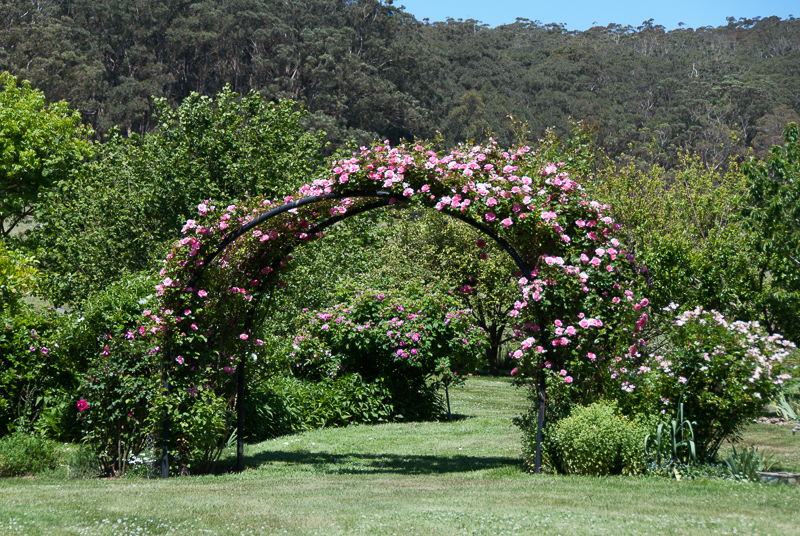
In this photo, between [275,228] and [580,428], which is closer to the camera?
[580,428]

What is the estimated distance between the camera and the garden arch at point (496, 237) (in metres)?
7.53

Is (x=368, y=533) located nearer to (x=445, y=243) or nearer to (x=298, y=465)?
(x=298, y=465)

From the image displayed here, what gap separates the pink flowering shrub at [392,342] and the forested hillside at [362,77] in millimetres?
34911

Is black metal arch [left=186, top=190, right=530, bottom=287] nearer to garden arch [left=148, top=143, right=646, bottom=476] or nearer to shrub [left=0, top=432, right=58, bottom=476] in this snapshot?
garden arch [left=148, top=143, right=646, bottom=476]

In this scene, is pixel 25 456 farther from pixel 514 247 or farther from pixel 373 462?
pixel 514 247

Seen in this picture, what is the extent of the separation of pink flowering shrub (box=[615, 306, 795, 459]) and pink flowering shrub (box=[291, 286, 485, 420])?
18.0 feet

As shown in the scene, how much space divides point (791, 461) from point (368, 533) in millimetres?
6429

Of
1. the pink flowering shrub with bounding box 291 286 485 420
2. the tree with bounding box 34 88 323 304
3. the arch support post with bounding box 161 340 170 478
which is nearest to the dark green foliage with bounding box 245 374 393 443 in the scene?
the pink flowering shrub with bounding box 291 286 485 420

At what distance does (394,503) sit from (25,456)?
180 inches

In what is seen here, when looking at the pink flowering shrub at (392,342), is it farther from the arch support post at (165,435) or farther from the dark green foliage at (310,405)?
the arch support post at (165,435)

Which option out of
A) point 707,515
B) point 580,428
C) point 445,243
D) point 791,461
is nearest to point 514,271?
point 445,243

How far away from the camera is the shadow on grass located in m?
8.54

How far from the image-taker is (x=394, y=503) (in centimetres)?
598

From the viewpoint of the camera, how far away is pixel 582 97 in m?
69.5
